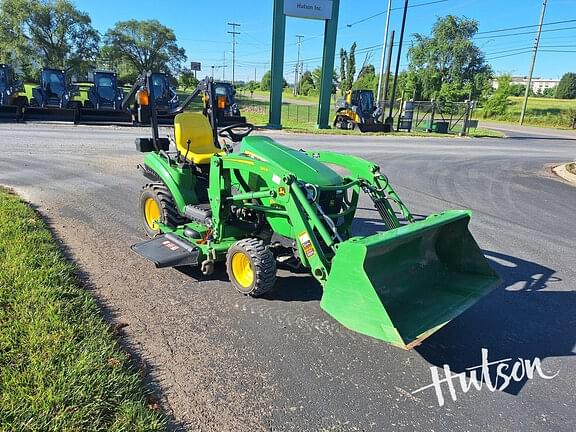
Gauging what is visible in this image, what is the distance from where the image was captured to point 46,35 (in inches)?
2259

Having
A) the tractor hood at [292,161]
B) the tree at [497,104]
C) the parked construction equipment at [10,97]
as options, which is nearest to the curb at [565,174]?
the tractor hood at [292,161]

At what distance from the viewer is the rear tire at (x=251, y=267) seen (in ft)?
12.4

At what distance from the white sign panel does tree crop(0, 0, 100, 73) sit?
4313cm

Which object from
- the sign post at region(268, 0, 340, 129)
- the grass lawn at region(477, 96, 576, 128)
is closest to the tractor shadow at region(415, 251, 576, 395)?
the sign post at region(268, 0, 340, 129)

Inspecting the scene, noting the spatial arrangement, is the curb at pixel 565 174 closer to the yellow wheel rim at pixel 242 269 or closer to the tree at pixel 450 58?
the yellow wheel rim at pixel 242 269

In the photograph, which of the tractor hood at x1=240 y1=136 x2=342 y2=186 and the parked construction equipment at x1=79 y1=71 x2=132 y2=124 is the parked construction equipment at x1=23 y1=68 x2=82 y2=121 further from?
the tractor hood at x1=240 y1=136 x2=342 y2=186

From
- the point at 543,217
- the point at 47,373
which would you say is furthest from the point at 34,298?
the point at 543,217

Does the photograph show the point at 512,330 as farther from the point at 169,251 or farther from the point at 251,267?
the point at 169,251

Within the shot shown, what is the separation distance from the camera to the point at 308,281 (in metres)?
4.42

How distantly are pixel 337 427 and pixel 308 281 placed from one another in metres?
1.96

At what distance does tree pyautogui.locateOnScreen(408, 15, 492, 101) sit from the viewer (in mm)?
57281

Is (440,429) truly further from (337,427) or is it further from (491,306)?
(491,306)

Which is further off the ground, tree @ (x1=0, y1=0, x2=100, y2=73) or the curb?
tree @ (x1=0, y1=0, x2=100, y2=73)

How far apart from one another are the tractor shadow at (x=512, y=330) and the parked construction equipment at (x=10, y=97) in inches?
829
